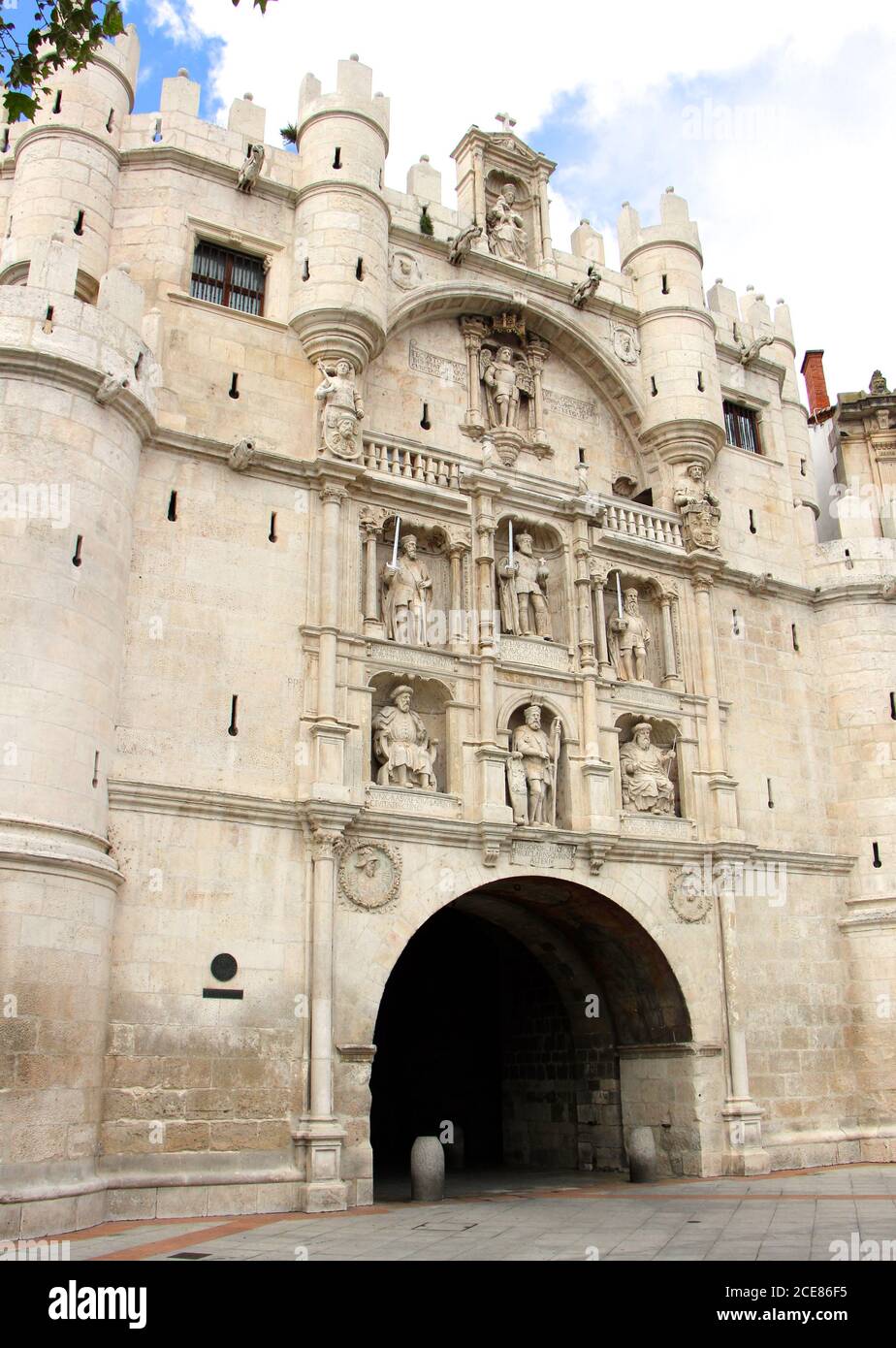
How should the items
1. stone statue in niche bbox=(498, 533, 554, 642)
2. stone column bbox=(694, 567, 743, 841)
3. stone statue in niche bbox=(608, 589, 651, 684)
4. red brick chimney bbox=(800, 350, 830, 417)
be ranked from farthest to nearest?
1. red brick chimney bbox=(800, 350, 830, 417)
2. stone statue in niche bbox=(608, 589, 651, 684)
3. stone column bbox=(694, 567, 743, 841)
4. stone statue in niche bbox=(498, 533, 554, 642)

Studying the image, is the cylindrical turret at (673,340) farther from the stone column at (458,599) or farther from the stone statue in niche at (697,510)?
the stone column at (458,599)

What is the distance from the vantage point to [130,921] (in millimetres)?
15414

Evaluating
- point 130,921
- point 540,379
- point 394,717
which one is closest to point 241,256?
point 540,379

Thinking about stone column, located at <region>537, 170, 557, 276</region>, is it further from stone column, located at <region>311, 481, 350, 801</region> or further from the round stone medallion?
the round stone medallion

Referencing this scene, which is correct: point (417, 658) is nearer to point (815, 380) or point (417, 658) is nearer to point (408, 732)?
point (408, 732)

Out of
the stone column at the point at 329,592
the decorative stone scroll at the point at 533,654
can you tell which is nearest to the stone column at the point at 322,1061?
the stone column at the point at 329,592

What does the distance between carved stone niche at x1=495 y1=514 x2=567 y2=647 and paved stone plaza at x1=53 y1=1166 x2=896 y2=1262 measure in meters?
8.61

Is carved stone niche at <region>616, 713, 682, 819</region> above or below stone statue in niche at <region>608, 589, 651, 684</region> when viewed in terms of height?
below

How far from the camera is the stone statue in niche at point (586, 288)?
77.4ft

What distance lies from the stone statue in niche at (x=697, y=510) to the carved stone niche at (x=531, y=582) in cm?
297

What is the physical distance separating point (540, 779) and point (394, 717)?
2.68 meters

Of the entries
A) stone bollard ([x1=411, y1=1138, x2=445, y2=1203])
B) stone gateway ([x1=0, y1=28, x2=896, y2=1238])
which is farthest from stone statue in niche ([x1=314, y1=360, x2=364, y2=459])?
stone bollard ([x1=411, y1=1138, x2=445, y2=1203])

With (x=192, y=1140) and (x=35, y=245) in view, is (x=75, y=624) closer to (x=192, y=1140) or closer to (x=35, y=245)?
(x=35, y=245)

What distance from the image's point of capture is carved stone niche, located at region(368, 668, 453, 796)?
60.5ft
